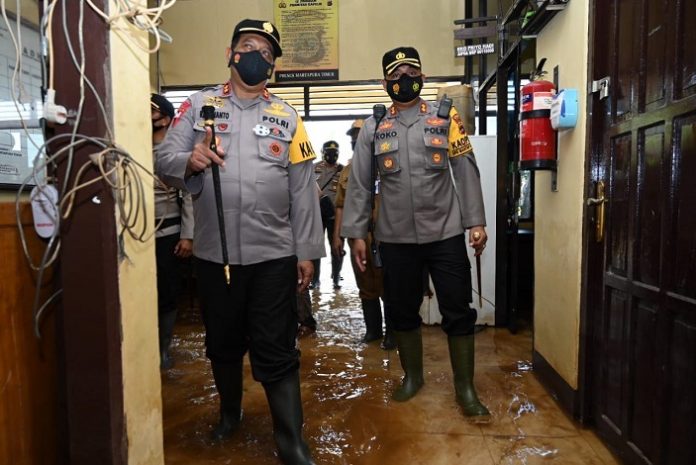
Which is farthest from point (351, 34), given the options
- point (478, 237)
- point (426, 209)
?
point (478, 237)

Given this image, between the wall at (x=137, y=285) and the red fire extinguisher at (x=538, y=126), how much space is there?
5.94 feet

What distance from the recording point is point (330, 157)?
5195mm

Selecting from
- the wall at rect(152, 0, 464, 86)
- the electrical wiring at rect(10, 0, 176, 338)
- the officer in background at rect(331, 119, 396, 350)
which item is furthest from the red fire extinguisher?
the wall at rect(152, 0, 464, 86)

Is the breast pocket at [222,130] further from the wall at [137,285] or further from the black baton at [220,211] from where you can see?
the wall at [137,285]

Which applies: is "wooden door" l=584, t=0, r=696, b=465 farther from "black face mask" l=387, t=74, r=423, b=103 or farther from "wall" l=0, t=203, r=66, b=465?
"wall" l=0, t=203, r=66, b=465

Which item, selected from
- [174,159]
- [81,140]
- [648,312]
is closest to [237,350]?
[174,159]

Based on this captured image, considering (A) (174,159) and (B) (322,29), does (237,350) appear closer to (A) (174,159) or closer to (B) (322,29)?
(A) (174,159)

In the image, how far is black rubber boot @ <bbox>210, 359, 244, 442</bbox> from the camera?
1920 mm

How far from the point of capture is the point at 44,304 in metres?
1.16

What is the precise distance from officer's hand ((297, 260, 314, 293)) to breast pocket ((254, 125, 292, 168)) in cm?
38

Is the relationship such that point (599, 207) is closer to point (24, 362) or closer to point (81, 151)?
point (81, 151)

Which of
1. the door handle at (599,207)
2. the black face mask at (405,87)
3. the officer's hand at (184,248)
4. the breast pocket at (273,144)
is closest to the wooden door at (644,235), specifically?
the door handle at (599,207)

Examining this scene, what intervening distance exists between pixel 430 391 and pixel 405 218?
0.95 metres

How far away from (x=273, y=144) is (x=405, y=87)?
33.7 inches
